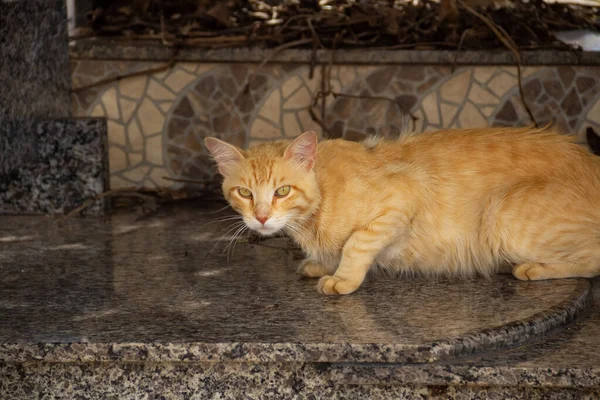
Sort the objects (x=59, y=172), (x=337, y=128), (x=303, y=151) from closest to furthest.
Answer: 1. (x=303, y=151)
2. (x=59, y=172)
3. (x=337, y=128)

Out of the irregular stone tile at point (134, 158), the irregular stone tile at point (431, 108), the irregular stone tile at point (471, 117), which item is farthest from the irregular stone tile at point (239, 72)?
the irregular stone tile at point (471, 117)

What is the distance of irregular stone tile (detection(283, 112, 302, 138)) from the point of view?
571 cm

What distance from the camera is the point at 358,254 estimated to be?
3506 mm

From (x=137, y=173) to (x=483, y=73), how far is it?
7.72ft

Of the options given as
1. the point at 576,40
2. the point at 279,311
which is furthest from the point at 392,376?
the point at 576,40

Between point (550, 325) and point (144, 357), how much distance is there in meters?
1.47

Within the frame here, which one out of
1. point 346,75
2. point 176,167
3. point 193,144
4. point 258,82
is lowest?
point 176,167

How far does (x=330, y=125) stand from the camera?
571cm

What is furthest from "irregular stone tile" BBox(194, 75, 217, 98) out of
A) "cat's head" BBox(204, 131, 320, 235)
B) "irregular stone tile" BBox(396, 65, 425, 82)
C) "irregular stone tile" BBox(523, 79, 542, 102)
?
"cat's head" BBox(204, 131, 320, 235)

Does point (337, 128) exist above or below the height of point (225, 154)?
below

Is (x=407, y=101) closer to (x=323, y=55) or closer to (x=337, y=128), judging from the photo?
(x=337, y=128)

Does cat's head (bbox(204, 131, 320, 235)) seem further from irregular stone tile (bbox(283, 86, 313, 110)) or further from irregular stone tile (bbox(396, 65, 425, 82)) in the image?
irregular stone tile (bbox(396, 65, 425, 82))

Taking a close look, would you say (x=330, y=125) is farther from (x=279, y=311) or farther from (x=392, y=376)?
(x=392, y=376)

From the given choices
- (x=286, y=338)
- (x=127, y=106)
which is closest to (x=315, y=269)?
→ (x=286, y=338)
